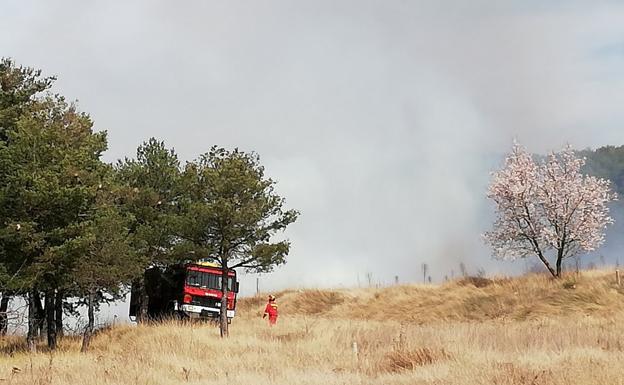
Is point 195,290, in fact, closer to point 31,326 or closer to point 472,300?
point 31,326

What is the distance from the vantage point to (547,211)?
41188mm

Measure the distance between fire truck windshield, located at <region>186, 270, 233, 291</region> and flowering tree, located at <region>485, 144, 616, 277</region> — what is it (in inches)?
708

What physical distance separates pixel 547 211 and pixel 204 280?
21.0 meters

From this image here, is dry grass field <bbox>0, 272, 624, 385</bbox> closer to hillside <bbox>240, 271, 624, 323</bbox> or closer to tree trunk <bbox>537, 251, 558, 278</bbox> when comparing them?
hillside <bbox>240, 271, 624, 323</bbox>

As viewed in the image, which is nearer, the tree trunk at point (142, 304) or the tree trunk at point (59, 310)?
the tree trunk at point (59, 310)

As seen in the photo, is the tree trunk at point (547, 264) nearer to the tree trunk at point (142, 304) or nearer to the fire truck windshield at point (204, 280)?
the fire truck windshield at point (204, 280)

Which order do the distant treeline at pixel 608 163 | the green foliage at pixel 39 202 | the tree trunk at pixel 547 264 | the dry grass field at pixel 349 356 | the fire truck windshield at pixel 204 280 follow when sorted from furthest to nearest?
the distant treeline at pixel 608 163, the tree trunk at pixel 547 264, the fire truck windshield at pixel 204 280, the green foliage at pixel 39 202, the dry grass field at pixel 349 356

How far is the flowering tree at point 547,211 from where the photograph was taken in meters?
40.3

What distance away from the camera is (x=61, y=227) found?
23641 mm

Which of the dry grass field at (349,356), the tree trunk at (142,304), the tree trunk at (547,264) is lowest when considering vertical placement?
the dry grass field at (349,356)

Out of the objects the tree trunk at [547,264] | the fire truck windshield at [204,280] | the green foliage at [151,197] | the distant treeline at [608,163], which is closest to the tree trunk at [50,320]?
the green foliage at [151,197]

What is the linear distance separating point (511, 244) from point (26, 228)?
29617 millimetres

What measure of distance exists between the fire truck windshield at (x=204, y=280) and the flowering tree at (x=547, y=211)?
1799cm

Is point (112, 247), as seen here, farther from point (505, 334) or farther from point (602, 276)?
point (602, 276)
